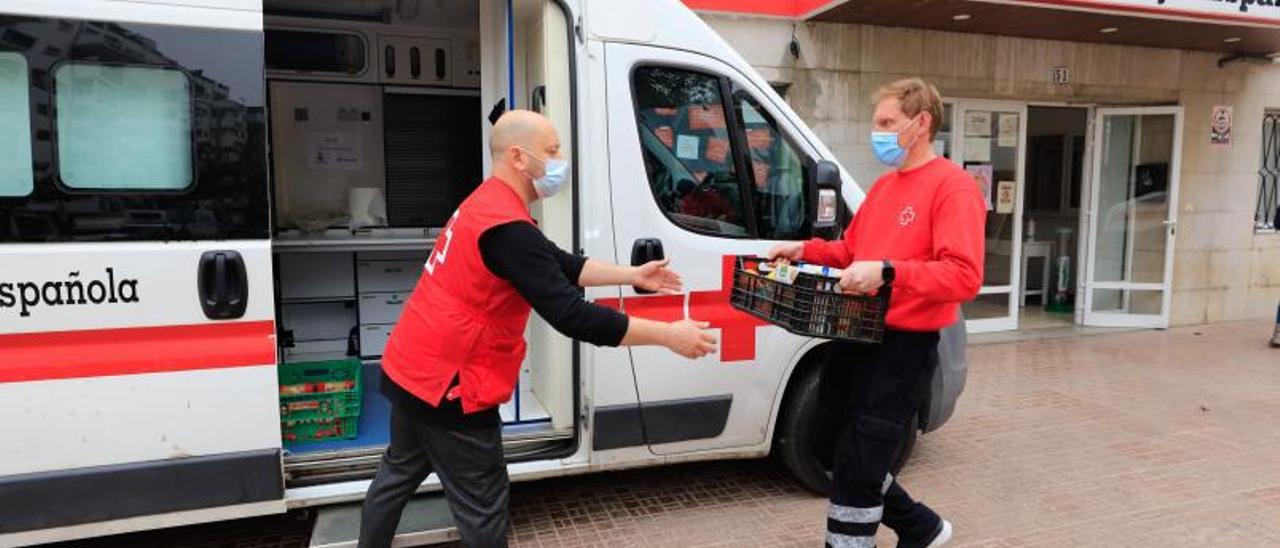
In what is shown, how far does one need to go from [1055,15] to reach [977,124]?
1.35 metres

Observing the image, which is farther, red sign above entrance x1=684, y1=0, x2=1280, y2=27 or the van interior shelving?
red sign above entrance x1=684, y1=0, x2=1280, y2=27

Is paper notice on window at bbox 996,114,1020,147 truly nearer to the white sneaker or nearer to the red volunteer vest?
the white sneaker

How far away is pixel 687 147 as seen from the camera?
3652 mm

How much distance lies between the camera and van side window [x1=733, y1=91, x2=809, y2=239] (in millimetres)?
3756

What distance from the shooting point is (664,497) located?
409cm

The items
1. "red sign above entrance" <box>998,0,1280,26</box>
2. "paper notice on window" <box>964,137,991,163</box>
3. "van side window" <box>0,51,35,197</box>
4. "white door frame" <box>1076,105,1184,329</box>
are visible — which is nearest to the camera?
"van side window" <box>0,51,35,197</box>

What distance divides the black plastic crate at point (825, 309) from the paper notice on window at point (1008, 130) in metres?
6.55

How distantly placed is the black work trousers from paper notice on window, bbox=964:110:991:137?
19.6ft

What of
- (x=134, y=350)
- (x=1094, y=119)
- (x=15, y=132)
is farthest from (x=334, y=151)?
(x=1094, y=119)

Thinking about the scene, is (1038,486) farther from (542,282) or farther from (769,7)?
(769,7)

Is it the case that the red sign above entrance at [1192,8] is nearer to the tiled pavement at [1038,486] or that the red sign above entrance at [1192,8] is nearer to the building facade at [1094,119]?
the building facade at [1094,119]

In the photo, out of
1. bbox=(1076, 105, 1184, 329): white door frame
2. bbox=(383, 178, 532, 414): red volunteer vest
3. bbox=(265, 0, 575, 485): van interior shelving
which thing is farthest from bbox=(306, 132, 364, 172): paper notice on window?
bbox=(1076, 105, 1184, 329): white door frame

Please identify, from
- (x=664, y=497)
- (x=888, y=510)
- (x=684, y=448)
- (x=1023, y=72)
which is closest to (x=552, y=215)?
(x=684, y=448)

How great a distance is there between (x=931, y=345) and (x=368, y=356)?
4.10 m
